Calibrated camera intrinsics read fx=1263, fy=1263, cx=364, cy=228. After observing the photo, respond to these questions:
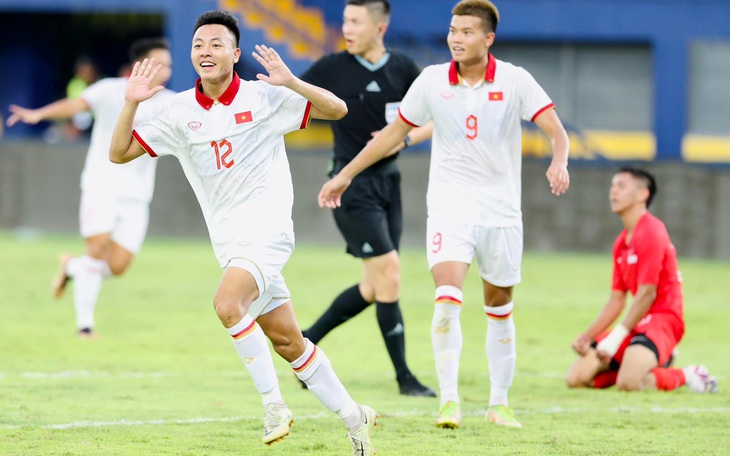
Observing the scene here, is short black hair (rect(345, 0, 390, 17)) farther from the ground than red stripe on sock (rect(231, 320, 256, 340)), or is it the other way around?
short black hair (rect(345, 0, 390, 17))

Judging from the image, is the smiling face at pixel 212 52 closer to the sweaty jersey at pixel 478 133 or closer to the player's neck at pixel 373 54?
the sweaty jersey at pixel 478 133

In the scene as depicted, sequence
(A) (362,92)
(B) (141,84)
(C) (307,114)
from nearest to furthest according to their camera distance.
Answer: (B) (141,84), (C) (307,114), (A) (362,92)

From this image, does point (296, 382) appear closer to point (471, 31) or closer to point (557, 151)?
point (557, 151)

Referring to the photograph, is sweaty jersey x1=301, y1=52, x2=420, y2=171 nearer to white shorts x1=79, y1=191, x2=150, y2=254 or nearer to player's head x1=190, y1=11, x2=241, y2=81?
player's head x1=190, y1=11, x2=241, y2=81

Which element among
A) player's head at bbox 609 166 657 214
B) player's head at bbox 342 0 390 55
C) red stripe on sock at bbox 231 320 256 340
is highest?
player's head at bbox 342 0 390 55

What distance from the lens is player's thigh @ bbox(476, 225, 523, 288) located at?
7.02m

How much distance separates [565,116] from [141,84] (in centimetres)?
1911

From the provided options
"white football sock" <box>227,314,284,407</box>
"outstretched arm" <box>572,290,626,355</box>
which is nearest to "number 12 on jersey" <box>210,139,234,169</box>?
"white football sock" <box>227,314,284,407</box>

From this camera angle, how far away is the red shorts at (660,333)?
861 cm

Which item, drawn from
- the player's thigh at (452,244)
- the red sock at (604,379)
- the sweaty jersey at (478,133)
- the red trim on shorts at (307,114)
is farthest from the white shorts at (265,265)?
the red sock at (604,379)

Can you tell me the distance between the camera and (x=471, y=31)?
6.95 metres

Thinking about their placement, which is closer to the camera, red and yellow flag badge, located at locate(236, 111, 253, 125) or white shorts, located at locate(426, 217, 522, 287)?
red and yellow flag badge, located at locate(236, 111, 253, 125)

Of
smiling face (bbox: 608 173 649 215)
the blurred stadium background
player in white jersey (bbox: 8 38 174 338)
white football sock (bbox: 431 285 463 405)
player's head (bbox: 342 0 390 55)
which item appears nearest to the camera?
white football sock (bbox: 431 285 463 405)

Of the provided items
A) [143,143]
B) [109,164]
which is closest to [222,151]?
[143,143]
